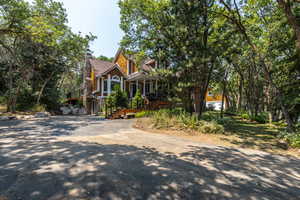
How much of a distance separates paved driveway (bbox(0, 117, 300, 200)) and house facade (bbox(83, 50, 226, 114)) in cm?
1274

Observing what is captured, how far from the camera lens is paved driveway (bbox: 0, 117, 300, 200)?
2.40 meters

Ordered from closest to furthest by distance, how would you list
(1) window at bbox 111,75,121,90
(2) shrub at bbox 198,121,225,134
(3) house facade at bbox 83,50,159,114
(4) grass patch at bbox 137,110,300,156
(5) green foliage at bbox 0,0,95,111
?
(4) grass patch at bbox 137,110,300,156 < (2) shrub at bbox 198,121,225,134 < (5) green foliage at bbox 0,0,95,111 < (3) house facade at bbox 83,50,159,114 < (1) window at bbox 111,75,121,90

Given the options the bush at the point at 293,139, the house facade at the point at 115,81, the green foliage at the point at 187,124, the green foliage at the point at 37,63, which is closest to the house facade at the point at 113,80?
the house facade at the point at 115,81

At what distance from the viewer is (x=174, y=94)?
1127 centimetres

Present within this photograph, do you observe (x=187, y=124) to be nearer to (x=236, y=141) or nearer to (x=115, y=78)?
(x=236, y=141)

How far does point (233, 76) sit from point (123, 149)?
22120mm

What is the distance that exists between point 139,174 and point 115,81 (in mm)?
17590

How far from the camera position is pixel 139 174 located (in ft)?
9.98

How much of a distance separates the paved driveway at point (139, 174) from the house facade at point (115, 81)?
41.8ft

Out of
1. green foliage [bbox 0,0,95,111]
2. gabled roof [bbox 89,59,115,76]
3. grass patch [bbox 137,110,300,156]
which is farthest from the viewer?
gabled roof [bbox 89,59,115,76]

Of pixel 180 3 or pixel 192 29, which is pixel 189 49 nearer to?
pixel 192 29

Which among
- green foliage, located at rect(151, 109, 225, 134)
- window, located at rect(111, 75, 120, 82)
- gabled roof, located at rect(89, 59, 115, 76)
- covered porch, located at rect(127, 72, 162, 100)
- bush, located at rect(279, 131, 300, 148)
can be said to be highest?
gabled roof, located at rect(89, 59, 115, 76)

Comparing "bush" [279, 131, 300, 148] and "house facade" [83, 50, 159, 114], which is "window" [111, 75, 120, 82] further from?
"bush" [279, 131, 300, 148]

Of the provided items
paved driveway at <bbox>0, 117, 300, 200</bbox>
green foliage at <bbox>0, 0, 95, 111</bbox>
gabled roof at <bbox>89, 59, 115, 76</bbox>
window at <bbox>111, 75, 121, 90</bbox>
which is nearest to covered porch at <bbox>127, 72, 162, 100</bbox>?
window at <bbox>111, 75, 121, 90</bbox>
